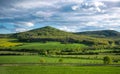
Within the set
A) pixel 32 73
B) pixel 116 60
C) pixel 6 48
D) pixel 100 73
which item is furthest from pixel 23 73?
pixel 6 48

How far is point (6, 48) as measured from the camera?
141625mm

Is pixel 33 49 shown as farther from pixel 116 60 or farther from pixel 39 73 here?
pixel 39 73

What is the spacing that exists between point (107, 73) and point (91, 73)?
352 cm

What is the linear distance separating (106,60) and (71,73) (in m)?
38.0

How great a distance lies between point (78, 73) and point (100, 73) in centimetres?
436

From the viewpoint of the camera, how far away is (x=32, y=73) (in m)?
54.0

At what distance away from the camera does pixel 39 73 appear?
2117 inches

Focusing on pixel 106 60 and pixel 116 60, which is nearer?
pixel 106 60

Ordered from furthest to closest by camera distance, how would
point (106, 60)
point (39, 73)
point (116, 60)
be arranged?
point (116, 60), point (106, 60), point (39, 73)

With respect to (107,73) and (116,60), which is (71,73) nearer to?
(107,73)

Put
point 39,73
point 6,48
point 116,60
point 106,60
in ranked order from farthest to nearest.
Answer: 1. point 6,48
2. point 116,60
3. point 106,60
4. point 39,73

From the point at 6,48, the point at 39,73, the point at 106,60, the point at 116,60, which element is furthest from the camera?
the point at 6,48

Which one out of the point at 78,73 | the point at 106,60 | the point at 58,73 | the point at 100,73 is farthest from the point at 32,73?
the point at 106,60

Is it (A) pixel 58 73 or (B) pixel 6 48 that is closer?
(A) pixel 58 73
